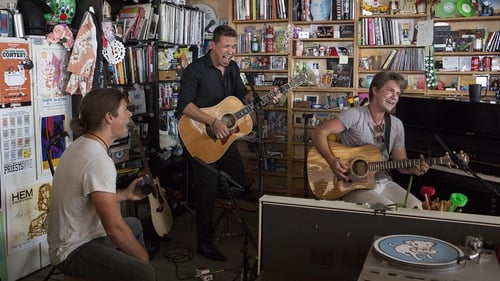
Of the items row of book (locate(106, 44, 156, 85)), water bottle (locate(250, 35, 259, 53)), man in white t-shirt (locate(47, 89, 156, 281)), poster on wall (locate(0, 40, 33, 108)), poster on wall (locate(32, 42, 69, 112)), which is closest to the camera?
man in white t-shirt (locate(47, 89, 156, 281))

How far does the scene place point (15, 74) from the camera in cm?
299

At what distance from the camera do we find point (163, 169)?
4230mm

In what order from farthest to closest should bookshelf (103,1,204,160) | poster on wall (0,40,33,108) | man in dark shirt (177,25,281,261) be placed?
bookshelf (103,1,204,160) → man in dark shirt (177,25,281,261) → poster on wall (0,40,33,108)

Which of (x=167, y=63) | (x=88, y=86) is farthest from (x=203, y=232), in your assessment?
(x=167, y=63)

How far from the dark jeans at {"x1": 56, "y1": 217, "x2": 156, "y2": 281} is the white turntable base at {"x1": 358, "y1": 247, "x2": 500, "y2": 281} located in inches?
42.2

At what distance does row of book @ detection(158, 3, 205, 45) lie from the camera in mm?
4270

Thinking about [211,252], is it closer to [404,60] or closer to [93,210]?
[93,210]

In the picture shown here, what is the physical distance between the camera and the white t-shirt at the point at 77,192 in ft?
6.78

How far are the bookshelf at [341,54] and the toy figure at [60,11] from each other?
75.9 inches

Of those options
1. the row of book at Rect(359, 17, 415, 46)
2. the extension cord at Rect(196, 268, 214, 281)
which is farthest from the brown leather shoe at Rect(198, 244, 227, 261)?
the row of book at Rect(359, 17, 415, 46)

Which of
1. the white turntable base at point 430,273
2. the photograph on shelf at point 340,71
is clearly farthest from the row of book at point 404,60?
the white turntable base at point 430,273

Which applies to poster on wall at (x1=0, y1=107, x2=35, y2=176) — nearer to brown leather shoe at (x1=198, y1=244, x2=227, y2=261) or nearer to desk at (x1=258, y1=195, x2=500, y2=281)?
brown leather shoe at (x1=198, y1=244, x2=227, y2=261)

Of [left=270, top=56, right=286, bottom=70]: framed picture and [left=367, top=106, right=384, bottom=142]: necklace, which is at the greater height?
[left=270, top=56, right=286, bottom=70]: framed picture

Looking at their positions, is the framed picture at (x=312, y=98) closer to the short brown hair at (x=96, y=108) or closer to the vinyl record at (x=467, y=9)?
the vinyl record at (x=467, y=9)
